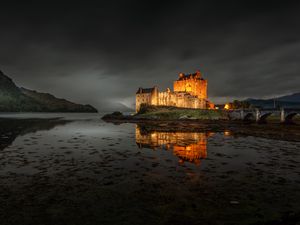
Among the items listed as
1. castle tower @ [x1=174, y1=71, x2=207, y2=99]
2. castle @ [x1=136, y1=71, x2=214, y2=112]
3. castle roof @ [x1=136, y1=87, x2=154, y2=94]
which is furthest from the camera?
castle tower @ [x1=174, y1=71, x2=207, y2=99]

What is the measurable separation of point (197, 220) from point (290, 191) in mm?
6484

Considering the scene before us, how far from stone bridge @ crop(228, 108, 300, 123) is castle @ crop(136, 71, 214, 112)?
1319 inches

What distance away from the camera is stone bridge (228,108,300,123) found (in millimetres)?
70312

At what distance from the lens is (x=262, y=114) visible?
78.7m

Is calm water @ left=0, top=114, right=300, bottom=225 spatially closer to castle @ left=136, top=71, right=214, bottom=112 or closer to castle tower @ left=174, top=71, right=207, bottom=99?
castle @ left=136, top=71, right=214, bottom=112

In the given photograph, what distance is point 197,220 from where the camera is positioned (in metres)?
7.16

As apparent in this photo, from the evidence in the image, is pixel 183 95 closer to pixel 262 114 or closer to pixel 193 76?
pixel 193 76

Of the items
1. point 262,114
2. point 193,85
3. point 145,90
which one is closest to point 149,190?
point 262,114

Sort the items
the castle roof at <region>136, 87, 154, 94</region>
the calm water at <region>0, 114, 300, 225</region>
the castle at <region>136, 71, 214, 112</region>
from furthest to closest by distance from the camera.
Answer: the castle roof at <region>136, 87, 154, 94</region>
the castle at <region>136, 71, 214, 112</region>
the calm water at <region>0, 114, 300, 225</region>

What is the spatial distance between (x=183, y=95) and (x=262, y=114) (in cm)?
5566

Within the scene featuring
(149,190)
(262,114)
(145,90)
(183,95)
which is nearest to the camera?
(149,190)

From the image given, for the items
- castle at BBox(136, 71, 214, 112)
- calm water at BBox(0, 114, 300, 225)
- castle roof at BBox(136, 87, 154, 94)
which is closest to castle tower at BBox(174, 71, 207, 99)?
castle at BBox(136, 71, 214, 112)

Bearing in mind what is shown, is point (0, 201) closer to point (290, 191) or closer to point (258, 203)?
point (258, 203)

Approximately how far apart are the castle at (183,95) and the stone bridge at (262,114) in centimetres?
3351
